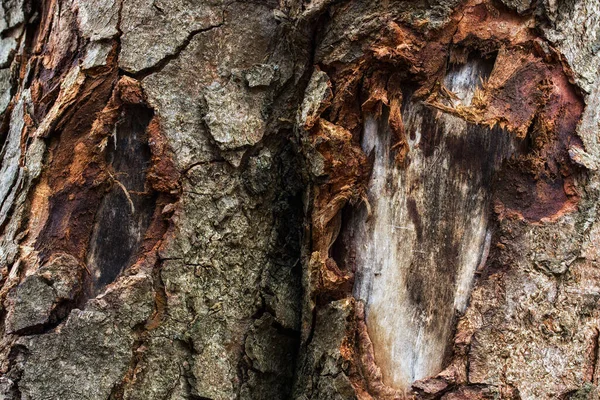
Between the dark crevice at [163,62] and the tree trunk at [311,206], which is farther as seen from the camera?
the dark crevice at [163,62]

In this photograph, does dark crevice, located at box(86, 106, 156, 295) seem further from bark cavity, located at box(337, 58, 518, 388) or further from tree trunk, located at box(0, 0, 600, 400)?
bark cavity, located at box(337, 58, 518, 388)

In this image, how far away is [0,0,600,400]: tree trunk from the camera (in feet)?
5.49

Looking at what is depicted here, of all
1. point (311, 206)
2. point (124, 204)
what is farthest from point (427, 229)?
point (124, 204)

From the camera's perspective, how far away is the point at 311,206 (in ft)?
5.97

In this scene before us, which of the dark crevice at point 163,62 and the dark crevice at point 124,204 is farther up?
the dark crevice at point 163,62

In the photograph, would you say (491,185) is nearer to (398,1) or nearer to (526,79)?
(526,79)

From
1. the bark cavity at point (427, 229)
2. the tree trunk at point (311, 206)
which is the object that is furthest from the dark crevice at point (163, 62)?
the bark cavity at point (427, 229)

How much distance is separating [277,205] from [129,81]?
569mm

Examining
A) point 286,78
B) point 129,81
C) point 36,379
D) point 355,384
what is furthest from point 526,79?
point 36,379

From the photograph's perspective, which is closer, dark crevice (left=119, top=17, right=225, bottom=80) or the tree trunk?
the tree trunk

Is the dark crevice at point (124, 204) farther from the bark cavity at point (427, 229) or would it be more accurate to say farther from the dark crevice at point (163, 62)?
the bark cavity at point (427, 229)

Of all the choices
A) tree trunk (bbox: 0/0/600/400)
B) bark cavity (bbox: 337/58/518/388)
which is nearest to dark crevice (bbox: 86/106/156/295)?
tree trunk (bbox: 0/0/600/400)

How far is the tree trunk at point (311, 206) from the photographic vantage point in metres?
1.67

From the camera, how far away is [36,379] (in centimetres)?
169
